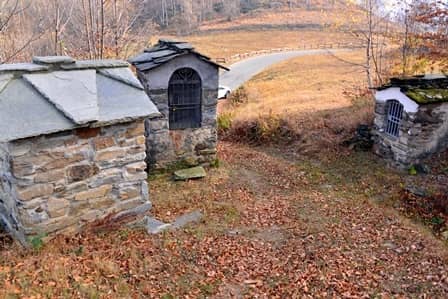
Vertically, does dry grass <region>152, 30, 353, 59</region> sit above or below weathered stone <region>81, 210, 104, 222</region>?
above

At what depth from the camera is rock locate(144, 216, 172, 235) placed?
20.1 feet

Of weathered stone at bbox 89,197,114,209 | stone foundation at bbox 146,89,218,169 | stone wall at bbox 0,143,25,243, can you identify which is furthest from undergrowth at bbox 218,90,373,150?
stone wall at bbox 0,143,25,243

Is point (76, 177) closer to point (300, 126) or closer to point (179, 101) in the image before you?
point (179, 101)

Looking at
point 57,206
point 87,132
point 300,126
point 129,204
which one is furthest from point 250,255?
point 300,126

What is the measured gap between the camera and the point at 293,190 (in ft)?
29.3

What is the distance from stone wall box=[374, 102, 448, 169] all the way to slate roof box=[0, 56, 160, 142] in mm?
6849

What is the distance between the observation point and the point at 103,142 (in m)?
5.37

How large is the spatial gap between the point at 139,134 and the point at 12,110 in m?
1.73

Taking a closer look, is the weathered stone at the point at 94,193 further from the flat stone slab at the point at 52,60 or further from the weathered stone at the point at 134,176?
the flat stone slab at the point at 52,60

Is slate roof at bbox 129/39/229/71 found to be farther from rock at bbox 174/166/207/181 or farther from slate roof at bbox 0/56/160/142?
slate roof at bbox 0/56/160/142

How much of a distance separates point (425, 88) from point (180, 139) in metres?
6.48

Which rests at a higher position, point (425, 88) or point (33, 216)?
point (425, 88)

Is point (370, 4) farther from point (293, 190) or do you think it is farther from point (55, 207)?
point (55, 207)

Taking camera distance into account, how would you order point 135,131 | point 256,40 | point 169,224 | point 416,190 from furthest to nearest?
point 256,40 → point 416,190 → point 169,224 → point 135,131
